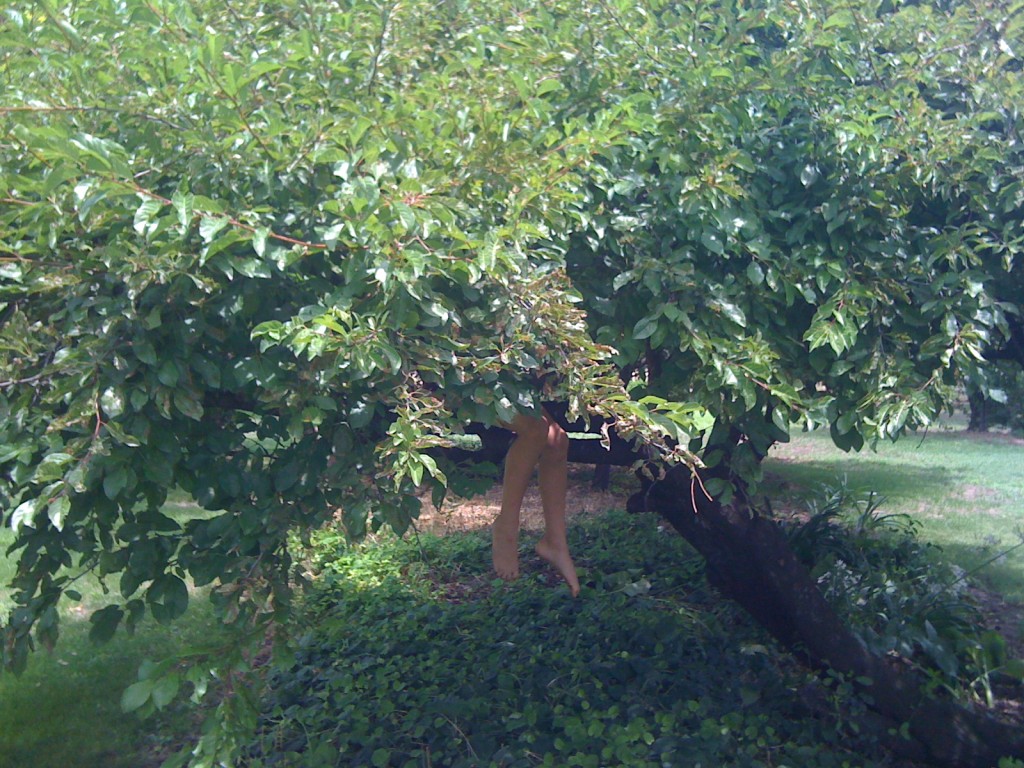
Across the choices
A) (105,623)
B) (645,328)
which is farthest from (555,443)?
(105,623)

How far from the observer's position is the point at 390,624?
22.3 feet

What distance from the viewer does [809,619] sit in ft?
17.0

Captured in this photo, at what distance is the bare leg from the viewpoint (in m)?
3.82

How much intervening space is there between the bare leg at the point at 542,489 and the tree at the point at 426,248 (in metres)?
0.47

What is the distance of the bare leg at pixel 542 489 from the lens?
3.82 meters

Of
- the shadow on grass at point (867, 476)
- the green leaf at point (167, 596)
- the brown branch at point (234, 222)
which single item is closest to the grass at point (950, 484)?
the shadow on grass at point (867, 476)

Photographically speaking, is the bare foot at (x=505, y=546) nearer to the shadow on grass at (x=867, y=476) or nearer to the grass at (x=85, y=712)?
the grass at (x=85, y=712)

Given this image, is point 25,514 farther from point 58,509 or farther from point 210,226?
point 210,226

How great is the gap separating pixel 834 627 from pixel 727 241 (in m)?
2.69

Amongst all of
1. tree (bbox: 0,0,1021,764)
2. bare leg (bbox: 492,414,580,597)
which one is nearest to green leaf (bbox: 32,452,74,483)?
tree (bbox: 0,0,1021,764)

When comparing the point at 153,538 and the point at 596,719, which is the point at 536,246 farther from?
the point at 596,719

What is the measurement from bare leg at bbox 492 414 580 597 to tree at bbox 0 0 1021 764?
466 millimetres

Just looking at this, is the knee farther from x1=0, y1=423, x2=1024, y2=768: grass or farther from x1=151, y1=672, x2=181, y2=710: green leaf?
x1=151, y1=672, x2=181, y2=710: green leaf

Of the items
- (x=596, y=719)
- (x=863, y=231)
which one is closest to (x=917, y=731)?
(x=596, y=719)
